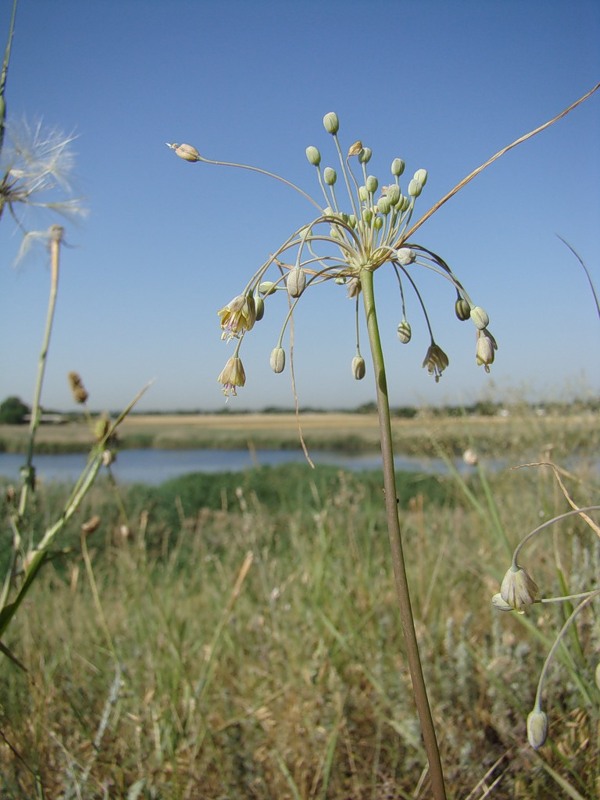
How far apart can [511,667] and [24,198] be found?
1692mm

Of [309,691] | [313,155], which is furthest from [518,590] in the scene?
[309,691]

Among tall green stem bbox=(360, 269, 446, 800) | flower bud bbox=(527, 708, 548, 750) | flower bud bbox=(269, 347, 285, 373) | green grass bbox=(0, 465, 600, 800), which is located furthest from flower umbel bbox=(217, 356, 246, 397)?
green grass bbox=(0, 465, 600, 800)

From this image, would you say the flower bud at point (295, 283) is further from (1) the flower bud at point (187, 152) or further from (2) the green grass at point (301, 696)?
(2) the green grass at point (301, 696)

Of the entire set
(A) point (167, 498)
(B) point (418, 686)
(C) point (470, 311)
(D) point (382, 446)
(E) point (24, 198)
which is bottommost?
(A) point (167, 498)

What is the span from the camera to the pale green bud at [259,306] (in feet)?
2.70

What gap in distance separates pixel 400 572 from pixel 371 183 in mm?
531

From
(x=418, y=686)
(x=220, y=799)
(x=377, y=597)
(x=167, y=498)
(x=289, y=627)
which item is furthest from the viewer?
(x=167, y=498)

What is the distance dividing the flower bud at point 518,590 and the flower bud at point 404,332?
0.33m

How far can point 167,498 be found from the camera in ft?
26.5

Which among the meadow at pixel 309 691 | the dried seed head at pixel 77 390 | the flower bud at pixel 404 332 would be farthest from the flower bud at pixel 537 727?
the dried seed head at pixel 77 390

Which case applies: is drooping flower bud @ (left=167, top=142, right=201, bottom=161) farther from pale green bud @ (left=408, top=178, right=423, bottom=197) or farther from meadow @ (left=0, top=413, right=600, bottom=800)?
meadow @ (left=0, top=413, right=600, bottom=800)

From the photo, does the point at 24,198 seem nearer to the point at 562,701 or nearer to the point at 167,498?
the point at 562,701

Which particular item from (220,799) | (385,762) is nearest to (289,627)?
(385,762)

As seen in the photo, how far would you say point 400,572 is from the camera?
2.38 feet
